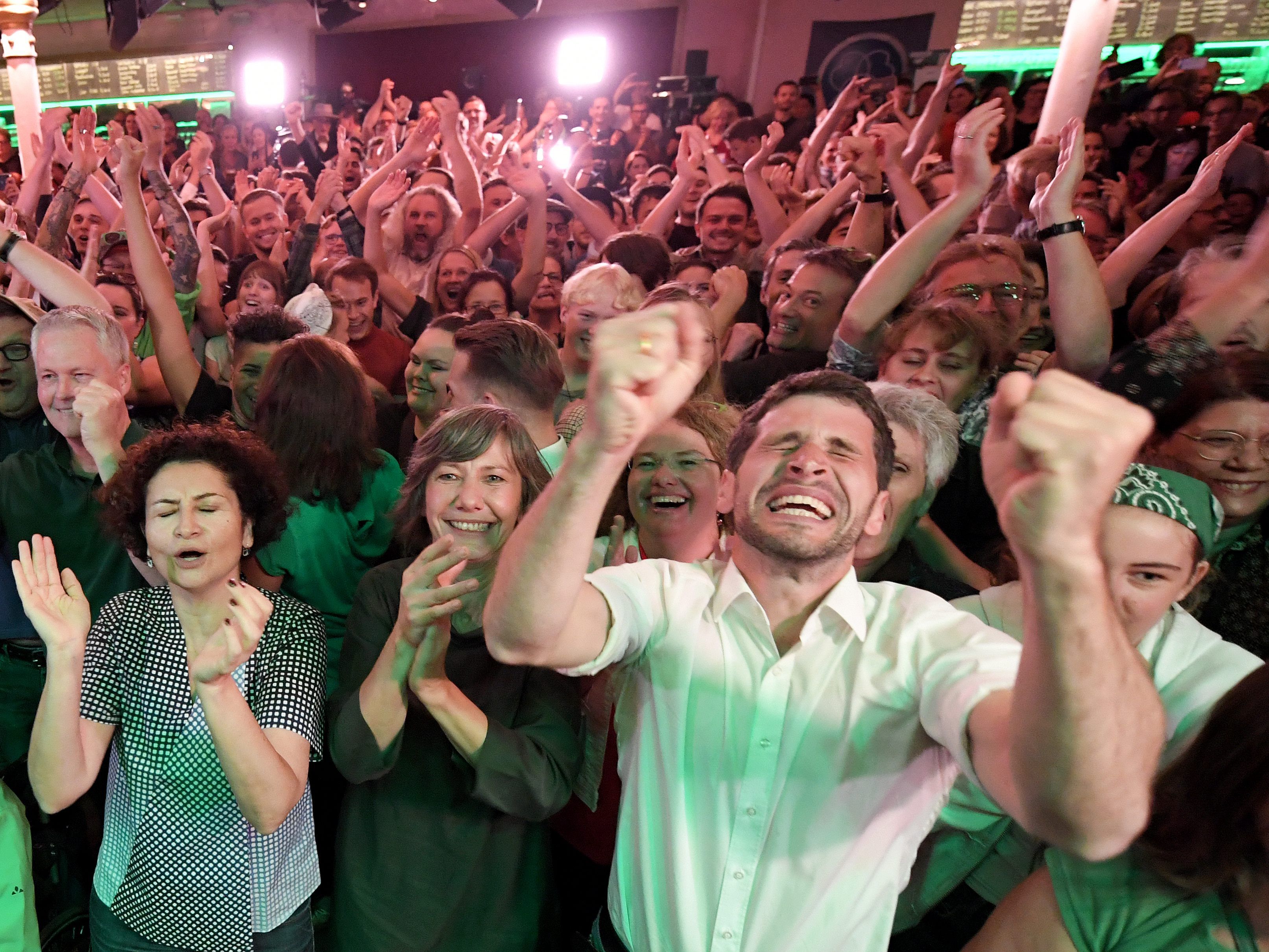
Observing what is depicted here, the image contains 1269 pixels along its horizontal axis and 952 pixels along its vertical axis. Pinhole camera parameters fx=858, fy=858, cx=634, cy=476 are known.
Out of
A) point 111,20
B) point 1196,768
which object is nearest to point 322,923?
point 1196,768

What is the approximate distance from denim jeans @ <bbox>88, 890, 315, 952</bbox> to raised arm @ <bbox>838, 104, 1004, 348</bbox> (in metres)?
1.76

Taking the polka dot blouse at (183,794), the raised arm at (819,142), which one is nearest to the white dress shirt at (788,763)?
the polka dot blouse at (183,794)

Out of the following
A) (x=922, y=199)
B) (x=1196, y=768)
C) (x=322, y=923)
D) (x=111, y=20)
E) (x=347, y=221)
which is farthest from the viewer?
(x=111, y=20)

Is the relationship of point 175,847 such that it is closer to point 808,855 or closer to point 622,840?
point 622,840

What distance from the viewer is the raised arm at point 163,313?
244cm

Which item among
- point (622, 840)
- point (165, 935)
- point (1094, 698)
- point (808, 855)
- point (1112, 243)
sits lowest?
point (165, 935)

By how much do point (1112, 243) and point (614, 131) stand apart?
5735 millimetres

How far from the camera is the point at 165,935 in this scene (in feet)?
4.65

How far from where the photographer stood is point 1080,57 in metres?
3.49

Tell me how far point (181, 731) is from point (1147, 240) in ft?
9.15

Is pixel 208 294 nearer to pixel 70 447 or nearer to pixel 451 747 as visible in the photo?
pixel 70 447

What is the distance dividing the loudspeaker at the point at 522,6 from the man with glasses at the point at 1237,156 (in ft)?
21.4

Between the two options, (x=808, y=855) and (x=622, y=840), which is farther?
(x=622, y=840)

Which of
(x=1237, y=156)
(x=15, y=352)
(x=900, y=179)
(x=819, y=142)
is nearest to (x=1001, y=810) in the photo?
(x=900, y=179)
